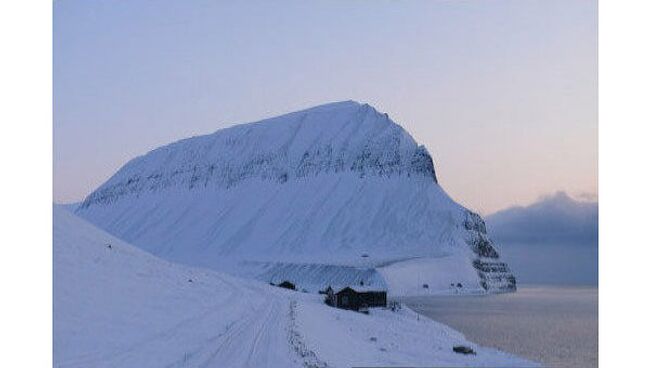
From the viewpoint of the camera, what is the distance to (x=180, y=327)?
26984mm

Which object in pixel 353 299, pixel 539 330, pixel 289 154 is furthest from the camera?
pixel 289 154

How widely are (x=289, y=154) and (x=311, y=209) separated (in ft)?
82.2

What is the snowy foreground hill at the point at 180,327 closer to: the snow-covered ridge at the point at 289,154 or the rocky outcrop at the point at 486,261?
the rocky outcrop at the point at 486,261

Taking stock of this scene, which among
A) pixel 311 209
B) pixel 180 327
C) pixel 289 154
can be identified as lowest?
pixel 180 327

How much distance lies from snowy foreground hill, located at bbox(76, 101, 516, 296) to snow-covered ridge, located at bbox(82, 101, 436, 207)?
30 centimetres

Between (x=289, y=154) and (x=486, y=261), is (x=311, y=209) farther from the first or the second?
(x=486, y=261)

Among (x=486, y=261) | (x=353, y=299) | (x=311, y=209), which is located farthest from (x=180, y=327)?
(x=311, y=209)

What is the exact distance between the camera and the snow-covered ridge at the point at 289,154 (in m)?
151

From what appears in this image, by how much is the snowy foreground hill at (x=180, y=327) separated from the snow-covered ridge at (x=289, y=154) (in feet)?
364

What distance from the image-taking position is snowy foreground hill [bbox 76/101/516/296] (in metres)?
114

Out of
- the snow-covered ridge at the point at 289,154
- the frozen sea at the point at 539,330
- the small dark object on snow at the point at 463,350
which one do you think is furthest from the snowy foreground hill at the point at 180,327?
the snow-covered ridge at the point at 289,154
